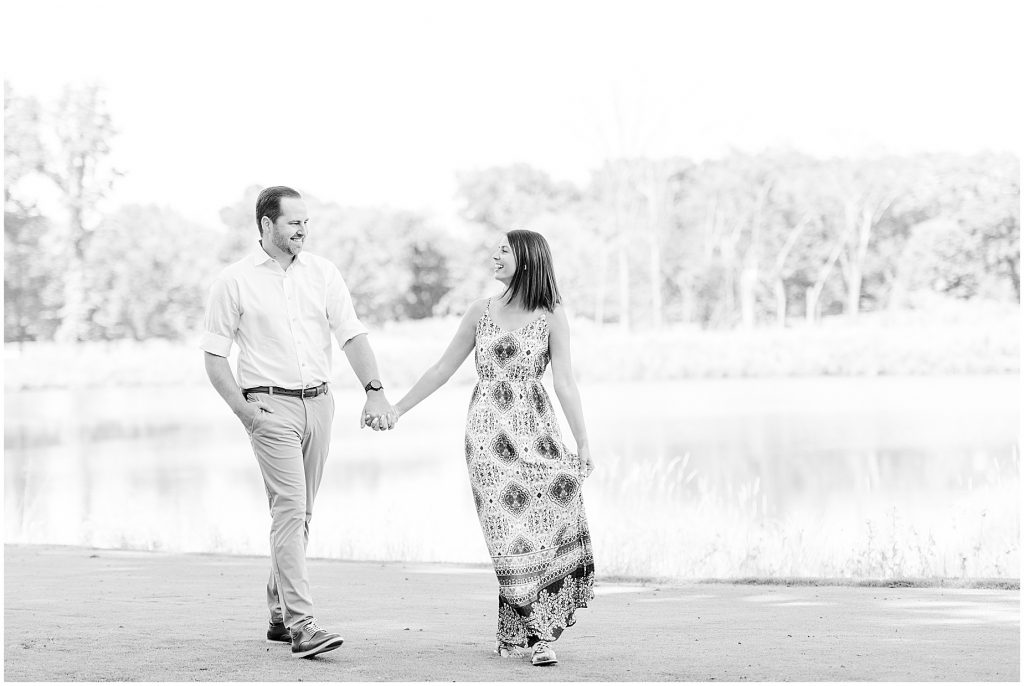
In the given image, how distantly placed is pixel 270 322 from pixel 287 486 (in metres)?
0.59

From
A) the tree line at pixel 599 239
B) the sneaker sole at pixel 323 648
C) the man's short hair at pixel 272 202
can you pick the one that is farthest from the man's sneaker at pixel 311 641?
the tree line at pixel 599 239

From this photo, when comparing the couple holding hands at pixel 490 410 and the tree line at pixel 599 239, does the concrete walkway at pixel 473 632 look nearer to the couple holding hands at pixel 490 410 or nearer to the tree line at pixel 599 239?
the couple holding hands at pixel 490 410

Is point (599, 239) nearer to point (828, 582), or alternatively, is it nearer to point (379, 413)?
point (828, 582)

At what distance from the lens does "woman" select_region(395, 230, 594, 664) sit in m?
4.61

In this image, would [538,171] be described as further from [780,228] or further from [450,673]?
[450,673]

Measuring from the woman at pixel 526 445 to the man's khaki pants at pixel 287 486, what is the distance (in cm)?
60

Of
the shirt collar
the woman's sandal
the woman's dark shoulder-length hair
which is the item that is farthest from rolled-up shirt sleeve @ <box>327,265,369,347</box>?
the woman's sandal

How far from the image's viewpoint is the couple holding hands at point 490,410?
4598 mm

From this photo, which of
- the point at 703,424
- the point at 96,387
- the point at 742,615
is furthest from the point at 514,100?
the point at 742,615

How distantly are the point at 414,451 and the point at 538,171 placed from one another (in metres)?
32.7

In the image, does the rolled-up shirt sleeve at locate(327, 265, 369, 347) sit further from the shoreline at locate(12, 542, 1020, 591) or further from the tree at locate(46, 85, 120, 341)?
the tree at locate(46, 85, 120, 341)

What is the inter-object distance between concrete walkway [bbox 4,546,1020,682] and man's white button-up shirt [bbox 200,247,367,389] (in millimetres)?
997

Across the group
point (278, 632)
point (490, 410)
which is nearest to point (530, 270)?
→ point (490, 410)

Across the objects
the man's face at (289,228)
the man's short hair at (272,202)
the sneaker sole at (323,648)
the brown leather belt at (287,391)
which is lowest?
the sneaker sole at (323,648)
